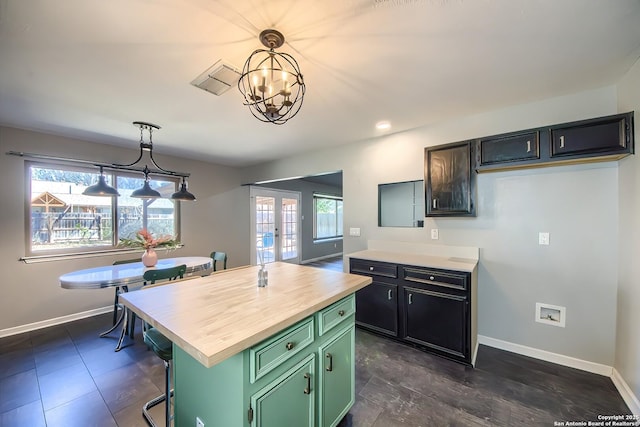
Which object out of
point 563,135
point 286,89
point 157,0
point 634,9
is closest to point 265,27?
point 286,89

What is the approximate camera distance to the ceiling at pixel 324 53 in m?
1.33

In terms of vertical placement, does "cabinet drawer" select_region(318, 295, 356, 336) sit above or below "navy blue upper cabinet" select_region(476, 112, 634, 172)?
below

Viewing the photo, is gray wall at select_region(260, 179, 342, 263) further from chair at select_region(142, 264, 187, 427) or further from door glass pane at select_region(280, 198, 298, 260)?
chair at select_region(142, 264, 187, 427)

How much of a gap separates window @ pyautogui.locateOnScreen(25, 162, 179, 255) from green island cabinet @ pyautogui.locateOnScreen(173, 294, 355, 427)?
3472mm

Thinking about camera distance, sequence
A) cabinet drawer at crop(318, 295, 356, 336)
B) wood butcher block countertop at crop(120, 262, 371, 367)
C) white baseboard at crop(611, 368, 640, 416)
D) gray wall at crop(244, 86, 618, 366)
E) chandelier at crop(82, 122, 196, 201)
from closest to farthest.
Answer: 1. wood butcher block countertop at crop(120, 262, 371, 367)
2. cabinet drawer at crop(318, 295, 356, 336)
3. white baseboard at crop(611, 368, 640, 416)
4. gray wall at crop(244, 86, 618, 366)
5. chandelier at crop(82, 122, 196, 201)

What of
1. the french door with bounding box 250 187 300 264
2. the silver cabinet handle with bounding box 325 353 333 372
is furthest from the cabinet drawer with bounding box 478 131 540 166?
the french door with bounding box 250 187 300 264

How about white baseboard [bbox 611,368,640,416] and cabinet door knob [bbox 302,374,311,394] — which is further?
white baseboard [bbox 611,368,640,416]

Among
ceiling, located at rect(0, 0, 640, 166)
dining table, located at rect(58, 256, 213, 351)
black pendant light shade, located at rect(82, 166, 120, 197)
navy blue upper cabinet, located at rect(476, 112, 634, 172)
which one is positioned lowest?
dining table, located at rect(58, 256, 213, 351)

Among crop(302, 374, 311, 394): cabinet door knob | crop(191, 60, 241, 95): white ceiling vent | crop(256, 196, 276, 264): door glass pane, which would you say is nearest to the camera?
crop(302, 374, 311, 394): cabinet door knob

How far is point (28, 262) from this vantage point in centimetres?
314

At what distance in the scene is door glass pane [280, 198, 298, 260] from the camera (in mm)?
6633

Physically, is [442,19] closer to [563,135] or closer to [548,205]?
[563,135]

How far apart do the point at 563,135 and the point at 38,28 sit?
3.78 m

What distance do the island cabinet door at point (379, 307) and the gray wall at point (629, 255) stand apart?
67.6 inches
